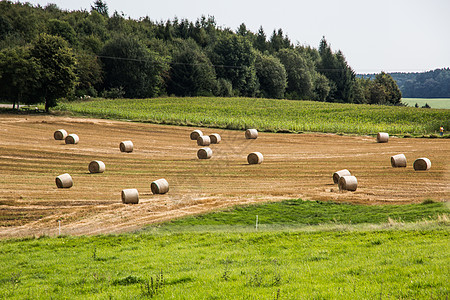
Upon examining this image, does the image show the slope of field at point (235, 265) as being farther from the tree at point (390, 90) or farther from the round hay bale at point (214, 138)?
the tree at point (390, 90)

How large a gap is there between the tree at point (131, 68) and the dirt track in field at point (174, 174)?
49150 mm

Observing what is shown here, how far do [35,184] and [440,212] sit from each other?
22942 millimetres

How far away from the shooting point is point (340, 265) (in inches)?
462

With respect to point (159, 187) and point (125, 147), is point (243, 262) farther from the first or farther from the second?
point (125, 147)

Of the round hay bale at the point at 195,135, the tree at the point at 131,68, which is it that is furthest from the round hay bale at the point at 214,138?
the tree at the point at 131,68

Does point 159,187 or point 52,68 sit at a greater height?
point 52,68

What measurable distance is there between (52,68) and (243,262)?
178 feet

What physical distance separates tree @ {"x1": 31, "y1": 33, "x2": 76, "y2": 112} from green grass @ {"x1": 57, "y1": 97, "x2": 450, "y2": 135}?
5476mm

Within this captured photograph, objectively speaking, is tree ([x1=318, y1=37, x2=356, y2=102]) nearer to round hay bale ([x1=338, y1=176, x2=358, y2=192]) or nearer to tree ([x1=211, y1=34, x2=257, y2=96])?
tree ([x1=211, y1=34, x2=257, y2=96])

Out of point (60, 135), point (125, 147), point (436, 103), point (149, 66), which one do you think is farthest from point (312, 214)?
point (436, 103)

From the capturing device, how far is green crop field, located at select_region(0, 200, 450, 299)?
9.64 m

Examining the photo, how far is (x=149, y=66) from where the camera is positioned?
10388cm

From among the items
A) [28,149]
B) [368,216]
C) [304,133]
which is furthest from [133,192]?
[304,133]

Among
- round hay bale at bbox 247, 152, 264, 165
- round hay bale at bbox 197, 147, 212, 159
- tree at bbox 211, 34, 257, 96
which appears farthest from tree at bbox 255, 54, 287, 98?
round hay bale at bbox 247, 152, 264, 165
